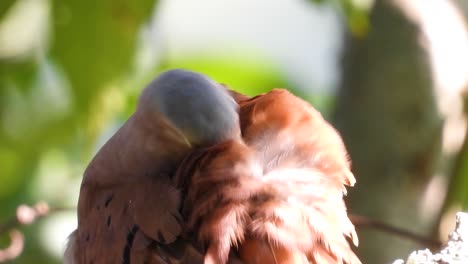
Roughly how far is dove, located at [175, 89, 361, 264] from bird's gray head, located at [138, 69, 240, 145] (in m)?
0.04

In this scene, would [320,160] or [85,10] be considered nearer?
[320,160]

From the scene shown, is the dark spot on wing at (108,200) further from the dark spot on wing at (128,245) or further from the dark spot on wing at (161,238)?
the dark spot on wing at (161,238)

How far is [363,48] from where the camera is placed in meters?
5.48

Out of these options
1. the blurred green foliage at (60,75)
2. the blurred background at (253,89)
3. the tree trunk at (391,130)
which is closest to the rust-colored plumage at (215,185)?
the blurred green foliage at (60,75)

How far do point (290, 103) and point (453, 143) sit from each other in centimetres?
163

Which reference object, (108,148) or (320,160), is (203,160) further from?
(108,148)

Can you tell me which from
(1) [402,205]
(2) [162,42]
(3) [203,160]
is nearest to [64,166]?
(2) [162,42]

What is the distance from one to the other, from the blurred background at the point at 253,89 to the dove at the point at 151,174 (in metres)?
0.38

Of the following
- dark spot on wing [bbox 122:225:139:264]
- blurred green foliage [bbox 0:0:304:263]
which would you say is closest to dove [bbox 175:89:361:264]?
dark spot on wing [bbox 122:225:139:264]

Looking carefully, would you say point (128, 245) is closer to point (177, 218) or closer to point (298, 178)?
point (177, 218)

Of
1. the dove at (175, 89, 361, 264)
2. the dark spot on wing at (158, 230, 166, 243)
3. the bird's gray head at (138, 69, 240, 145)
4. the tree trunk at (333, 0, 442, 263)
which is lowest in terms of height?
the tree trunk at (333, 0, 442, 263)

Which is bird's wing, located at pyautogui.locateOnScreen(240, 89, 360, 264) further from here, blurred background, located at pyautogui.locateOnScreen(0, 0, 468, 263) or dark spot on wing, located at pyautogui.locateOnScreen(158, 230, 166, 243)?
blurred background, located at pyautogui.locateOnScreen(0, 0, 468, 263)

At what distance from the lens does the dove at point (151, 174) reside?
322cm

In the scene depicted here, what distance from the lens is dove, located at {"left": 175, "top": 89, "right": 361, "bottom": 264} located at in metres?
3.01
